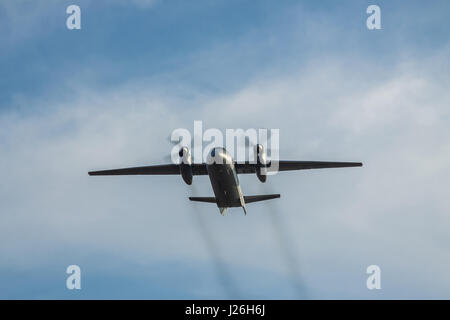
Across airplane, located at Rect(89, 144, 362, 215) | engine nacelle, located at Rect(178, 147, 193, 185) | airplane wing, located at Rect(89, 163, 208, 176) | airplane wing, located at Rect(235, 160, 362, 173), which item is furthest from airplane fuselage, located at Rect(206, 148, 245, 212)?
airplane wing, located at Rect(89, 163, 208, 176)

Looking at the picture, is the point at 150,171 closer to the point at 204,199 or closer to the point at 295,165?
the point at 204,199

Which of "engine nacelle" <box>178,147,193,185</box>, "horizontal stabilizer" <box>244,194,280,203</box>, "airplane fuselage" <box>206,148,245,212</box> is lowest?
"horizontal stabilizer" <box>244,194,280,203</box>

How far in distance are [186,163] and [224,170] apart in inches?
158

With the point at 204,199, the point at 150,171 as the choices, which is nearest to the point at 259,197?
the point at 204,199

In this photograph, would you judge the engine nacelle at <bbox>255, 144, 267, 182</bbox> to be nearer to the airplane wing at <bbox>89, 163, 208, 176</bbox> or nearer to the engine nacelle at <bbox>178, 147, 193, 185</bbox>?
the engine nacelle at <bbox>178, 147, 193, 185</bbox>

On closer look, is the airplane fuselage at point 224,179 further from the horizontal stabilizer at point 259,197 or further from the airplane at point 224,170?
the horizontal stabilizer at point 259,197

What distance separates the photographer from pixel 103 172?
157ft

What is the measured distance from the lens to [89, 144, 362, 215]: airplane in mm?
39281

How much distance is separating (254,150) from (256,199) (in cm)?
377

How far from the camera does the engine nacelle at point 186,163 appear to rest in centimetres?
4216

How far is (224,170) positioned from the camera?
39.4 m

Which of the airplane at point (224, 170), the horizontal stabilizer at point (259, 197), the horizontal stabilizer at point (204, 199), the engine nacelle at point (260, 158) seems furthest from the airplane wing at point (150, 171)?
the engine nacelle at point (260, 158)
